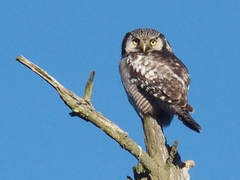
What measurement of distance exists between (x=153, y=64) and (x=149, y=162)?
2197 mm

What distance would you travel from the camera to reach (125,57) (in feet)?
24.6

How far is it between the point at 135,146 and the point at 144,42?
3.07 meters

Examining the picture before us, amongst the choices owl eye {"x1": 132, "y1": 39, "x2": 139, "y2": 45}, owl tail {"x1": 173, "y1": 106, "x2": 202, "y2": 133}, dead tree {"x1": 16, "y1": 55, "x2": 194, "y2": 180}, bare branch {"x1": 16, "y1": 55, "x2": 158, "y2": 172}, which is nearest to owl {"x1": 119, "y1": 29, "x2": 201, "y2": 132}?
owl tail {"x1": 173, "y1": 106, "x2": 202, "y2": 133}

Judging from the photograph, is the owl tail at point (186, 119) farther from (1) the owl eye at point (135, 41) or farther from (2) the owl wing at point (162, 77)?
(1) the owl eye at point (135, 41)

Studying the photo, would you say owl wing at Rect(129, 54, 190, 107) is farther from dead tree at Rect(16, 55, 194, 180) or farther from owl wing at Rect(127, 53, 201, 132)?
dead tree at Rect(16, 55, 194, 180)

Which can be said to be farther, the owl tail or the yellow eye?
the yellow eye

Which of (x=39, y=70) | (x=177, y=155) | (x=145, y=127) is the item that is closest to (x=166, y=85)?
(x=145, y=127)

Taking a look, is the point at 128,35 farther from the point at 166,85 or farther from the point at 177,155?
the point at 177,155

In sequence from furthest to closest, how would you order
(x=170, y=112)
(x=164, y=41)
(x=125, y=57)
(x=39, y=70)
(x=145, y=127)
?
(x=164, y=41), (x=125, y=57), (x=170, y=112), (x=145, y=127), (x=39, y=70)

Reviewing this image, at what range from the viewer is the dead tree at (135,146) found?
189 inches

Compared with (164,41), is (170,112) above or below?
below

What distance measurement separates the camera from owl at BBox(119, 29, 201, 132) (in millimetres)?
6344

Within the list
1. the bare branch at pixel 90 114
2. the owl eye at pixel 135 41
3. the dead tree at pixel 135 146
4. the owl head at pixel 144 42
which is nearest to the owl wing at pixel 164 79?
the owl head at pixel 144 42

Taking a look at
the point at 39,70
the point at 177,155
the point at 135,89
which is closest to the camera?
the point at 39,70
